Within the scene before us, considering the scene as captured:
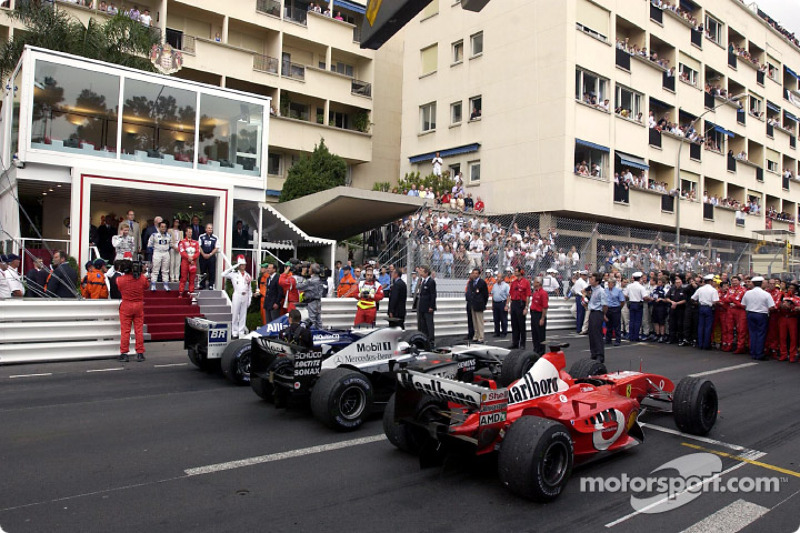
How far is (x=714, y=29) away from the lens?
122ft

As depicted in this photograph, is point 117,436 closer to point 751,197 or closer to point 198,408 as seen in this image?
point 198,408

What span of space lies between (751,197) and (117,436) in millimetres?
Result: 45037

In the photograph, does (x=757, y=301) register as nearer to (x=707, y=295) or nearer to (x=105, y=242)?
(x=707, y=295)

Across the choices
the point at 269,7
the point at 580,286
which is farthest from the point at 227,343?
the point at 269,7

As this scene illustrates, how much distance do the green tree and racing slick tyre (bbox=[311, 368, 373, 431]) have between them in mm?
20708

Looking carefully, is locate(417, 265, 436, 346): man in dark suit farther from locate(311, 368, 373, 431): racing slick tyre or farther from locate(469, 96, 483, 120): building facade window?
locate(469, 96, 483, 120): building facade window

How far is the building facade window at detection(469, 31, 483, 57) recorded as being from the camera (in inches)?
1185

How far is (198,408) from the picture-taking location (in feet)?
24.0

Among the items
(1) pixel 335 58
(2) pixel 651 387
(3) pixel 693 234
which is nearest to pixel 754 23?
(3) pixel 693 234

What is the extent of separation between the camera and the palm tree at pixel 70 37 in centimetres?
1969

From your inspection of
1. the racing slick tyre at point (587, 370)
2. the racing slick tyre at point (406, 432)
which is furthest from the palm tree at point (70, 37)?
the racing slick tyre at point (587, 370)

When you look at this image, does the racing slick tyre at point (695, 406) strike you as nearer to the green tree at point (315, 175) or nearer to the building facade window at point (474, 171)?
the green tree at point (315, 175)

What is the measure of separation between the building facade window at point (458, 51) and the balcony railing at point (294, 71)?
8306 millimetres

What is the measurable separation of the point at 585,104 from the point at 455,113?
23.7 feet
